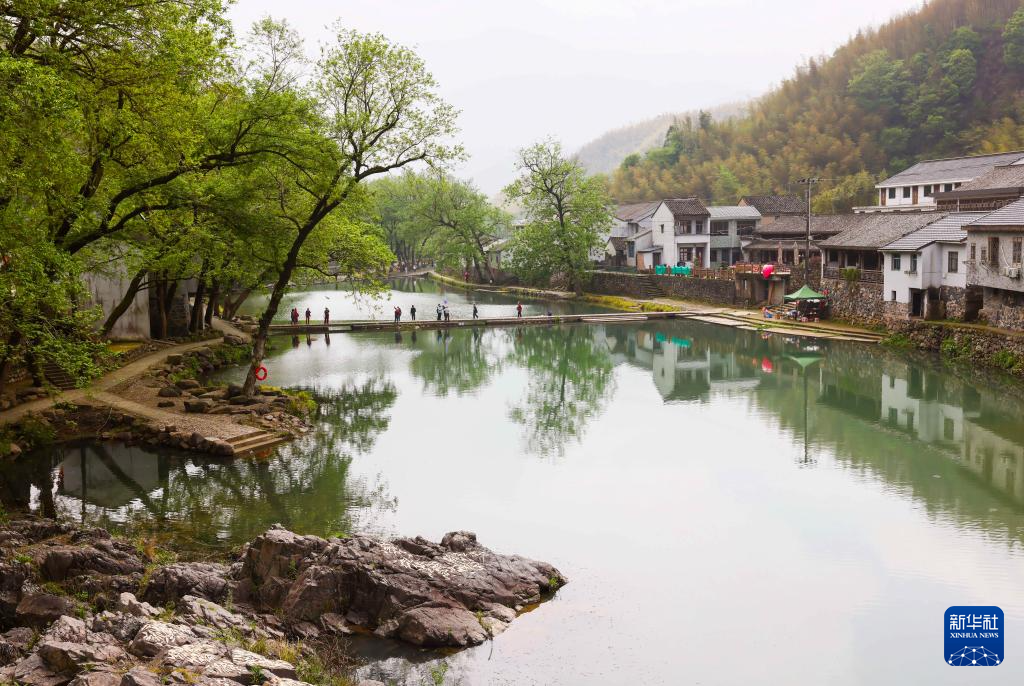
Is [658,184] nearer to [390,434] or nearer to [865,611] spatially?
[390,434]

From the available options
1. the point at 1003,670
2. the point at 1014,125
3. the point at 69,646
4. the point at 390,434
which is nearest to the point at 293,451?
the point at 390,434

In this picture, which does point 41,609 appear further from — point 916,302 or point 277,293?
point 916,302

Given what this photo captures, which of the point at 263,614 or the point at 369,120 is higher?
the point at 369,120

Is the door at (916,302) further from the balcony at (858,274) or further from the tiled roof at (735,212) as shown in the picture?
the tiled roof at (735,212)

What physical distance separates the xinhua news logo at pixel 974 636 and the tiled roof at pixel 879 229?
35.7 m

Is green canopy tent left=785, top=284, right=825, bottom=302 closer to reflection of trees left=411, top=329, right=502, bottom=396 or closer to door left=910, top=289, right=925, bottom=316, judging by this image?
door left=910, top=289, right=925, bottom=316

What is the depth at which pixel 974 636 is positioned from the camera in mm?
15375

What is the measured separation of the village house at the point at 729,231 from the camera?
246ft

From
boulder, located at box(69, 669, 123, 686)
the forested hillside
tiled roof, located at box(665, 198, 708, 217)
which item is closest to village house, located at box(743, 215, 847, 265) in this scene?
tiled roof, located at box(665, 198, 708, 217)

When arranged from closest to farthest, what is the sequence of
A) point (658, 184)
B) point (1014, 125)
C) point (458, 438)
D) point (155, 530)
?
point (155, 530)
point (458, 438)
point (1014, 125)
point (658, 184)

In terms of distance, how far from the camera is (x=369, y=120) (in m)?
29.6

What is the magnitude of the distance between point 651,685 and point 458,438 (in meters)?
15.6

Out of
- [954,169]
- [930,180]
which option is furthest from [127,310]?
[954,169]

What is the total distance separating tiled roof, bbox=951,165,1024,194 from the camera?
4773 cm
